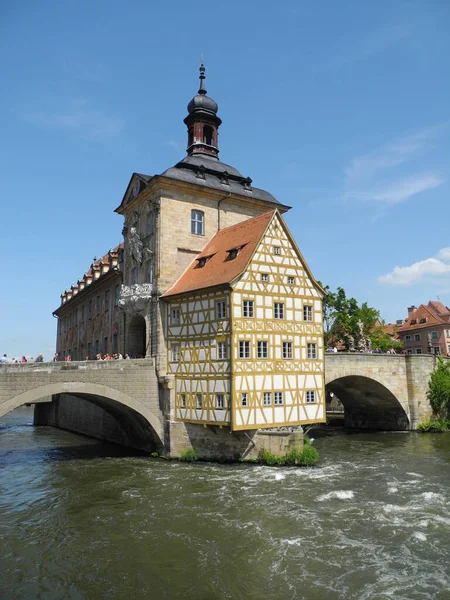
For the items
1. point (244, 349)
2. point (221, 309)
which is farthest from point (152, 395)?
point (221, 309)

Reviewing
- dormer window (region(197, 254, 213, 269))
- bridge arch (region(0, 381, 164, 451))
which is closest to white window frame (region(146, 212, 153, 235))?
dormer window (region(197, 254, 213, 269))

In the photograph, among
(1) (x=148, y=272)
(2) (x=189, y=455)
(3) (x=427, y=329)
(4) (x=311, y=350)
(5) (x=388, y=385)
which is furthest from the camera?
(3) (x=427, y=329)

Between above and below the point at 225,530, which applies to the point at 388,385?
above

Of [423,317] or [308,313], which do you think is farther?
[423,317]

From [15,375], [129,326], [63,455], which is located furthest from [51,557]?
[129,326]

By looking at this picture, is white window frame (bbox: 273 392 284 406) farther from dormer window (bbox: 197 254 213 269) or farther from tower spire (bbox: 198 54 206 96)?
tower spire (bbox: 198 54 206 96)

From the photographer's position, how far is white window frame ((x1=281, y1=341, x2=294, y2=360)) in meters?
22.8

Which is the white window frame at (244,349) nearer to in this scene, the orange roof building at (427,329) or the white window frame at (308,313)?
the white window frame at (308,313)

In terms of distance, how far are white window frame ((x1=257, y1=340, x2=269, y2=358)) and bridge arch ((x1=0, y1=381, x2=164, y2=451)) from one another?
607 cm

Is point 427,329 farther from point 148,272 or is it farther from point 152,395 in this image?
point 152,395

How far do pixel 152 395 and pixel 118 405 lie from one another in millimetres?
1810

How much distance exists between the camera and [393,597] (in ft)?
33.4

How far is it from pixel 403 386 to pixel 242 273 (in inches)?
695

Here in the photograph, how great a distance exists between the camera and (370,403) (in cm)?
3578
